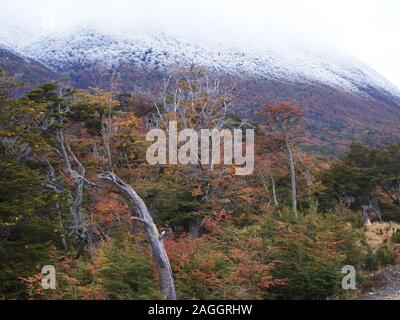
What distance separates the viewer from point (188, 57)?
3558 inches

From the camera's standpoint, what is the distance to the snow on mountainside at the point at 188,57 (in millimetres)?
84312

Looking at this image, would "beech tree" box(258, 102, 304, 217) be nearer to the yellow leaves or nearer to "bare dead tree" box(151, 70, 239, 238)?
"bare dead tree" box(151, 70, 239, 238)

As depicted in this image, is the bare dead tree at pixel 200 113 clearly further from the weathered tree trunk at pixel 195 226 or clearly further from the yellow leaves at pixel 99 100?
the yellow leaves at pixel 99 100

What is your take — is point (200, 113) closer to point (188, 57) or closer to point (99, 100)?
point (99, 100)

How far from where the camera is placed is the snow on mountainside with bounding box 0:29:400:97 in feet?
277

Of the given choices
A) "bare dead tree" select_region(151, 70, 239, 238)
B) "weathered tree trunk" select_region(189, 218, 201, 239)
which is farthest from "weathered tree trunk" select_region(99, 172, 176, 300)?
"weathered tree trunk" select_region(189, 218, 201, 239)

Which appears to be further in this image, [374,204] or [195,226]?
[374,204]

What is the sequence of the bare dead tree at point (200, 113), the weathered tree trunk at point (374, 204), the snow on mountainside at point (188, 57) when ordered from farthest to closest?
the snow on mountainside at point (188, 57), the weathered tree trunk at point (374, 204), the bare dead tree at point (200, 113)

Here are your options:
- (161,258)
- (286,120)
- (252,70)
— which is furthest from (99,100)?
(252,70)

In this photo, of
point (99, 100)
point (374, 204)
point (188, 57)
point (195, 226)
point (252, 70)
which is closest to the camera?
point (195, 226)

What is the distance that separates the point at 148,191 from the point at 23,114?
189 inches

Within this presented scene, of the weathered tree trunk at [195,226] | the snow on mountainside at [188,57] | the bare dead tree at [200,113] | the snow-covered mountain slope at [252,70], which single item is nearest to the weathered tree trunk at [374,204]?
the bare dead tree at [200,113]

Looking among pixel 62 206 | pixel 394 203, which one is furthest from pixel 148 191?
pixel 394 203

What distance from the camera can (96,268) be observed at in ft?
33.1
